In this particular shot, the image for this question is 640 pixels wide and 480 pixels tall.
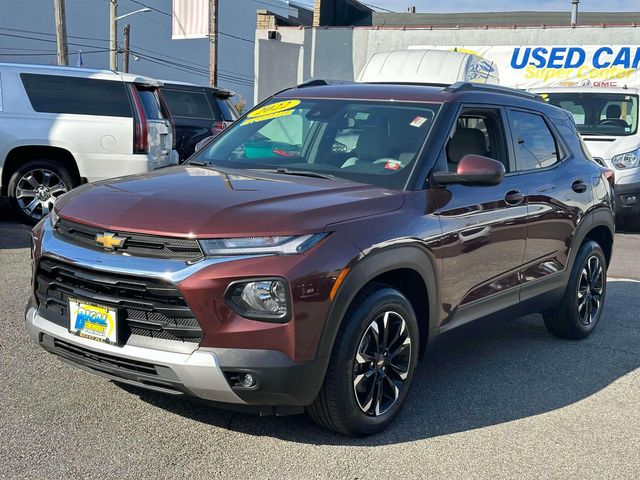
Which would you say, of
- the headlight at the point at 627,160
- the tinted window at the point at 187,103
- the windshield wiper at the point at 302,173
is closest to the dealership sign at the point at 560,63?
the headlight at the point at 627,160

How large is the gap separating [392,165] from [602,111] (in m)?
9.20

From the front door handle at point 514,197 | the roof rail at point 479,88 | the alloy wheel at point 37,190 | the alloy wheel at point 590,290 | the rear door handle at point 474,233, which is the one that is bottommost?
the alloy wheel at point 37,190

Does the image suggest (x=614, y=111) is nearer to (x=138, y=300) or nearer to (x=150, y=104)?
(x=150, y=104)

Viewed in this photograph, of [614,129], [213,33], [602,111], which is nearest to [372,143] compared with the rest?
[614,129]

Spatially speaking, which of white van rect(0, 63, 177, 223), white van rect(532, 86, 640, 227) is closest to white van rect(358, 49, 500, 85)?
white van rect(532, 86, 640, 227)

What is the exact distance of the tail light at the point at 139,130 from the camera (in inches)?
394

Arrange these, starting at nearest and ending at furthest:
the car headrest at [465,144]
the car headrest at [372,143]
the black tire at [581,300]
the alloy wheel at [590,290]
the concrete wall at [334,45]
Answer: the car headrest at [372,143] → the car headrest at [465,144] → the black tire at [581,300] → the alloy wheel at [590,290] → the concrete wall at [334,45]

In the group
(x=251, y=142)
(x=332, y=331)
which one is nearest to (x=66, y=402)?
(x=332, y=331)

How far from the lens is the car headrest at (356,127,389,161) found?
4617mm

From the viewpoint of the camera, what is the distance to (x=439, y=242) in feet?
14.0

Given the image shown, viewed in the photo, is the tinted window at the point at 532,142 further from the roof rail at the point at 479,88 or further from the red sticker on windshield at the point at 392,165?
the red sticker on windshield at the point at 392,165

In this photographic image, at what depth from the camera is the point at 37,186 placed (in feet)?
31.8

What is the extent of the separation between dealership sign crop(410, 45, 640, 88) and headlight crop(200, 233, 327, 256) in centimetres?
1733

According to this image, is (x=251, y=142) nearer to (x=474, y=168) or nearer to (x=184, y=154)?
(x=474, y=168)
